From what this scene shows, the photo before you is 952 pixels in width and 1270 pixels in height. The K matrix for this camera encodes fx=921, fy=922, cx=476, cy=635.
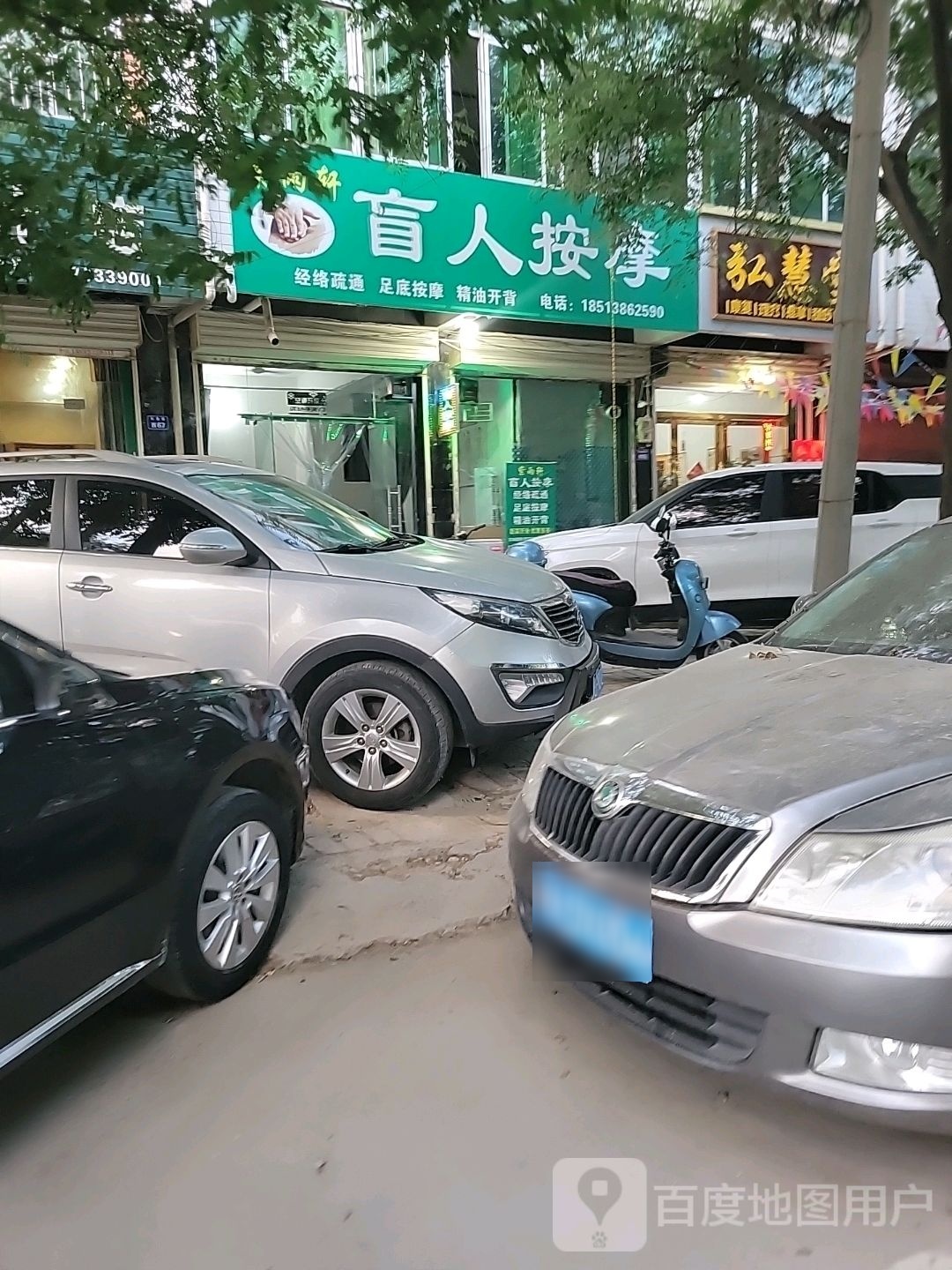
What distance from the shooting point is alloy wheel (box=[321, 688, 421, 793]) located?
14.8ft

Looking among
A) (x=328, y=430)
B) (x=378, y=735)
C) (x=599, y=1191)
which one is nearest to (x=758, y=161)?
(x=328, y=430)

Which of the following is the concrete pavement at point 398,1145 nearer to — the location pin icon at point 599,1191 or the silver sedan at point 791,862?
the location pin icon at point 599,1191

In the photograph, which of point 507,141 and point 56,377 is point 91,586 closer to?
point 56,377

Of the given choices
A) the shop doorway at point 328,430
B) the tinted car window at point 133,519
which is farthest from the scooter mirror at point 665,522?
the tinted car window at point 133,519

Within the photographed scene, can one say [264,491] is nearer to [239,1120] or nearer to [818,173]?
[239,1120]

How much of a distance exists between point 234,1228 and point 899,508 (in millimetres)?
8691

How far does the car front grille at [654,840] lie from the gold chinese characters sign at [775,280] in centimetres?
981

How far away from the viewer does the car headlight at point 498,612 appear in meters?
4.52

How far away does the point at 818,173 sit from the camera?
9203 mm

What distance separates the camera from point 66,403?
33.0 ft

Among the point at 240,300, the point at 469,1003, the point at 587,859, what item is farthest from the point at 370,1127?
the point at 240,300

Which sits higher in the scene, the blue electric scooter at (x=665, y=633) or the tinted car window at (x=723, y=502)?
the tinted car window at (x=723, y=502)

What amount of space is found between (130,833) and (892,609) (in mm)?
2637

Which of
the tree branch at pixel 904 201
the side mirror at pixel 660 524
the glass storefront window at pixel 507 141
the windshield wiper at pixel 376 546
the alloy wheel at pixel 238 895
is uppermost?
the glass storefront window at pixel 507 141
